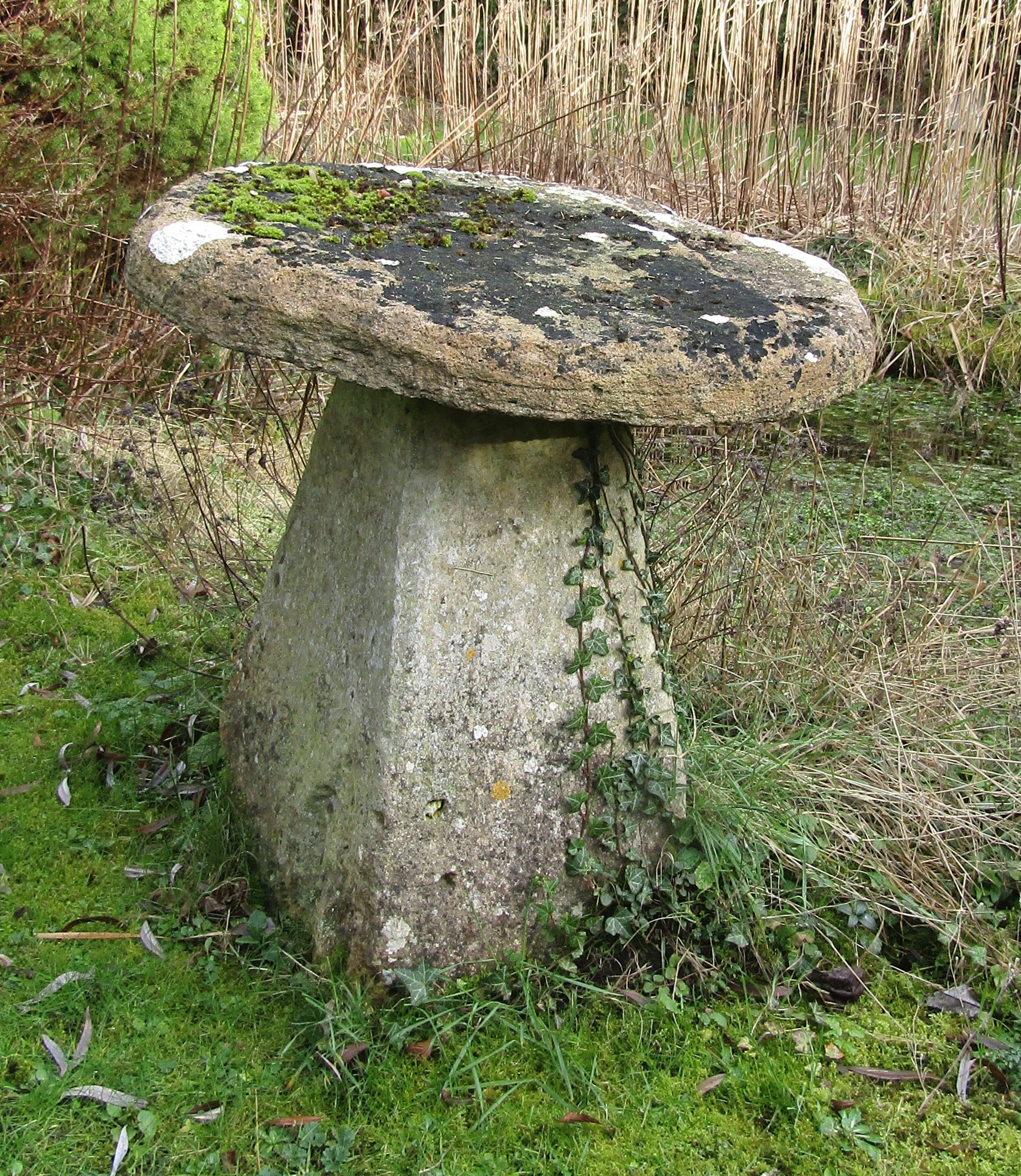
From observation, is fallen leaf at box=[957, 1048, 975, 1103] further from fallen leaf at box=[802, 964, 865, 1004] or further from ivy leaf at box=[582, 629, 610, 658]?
ivy leaf at box=[582, 629, 610, 658]

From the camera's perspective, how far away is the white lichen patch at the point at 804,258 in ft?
6.80

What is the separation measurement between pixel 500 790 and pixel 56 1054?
2.82 feet

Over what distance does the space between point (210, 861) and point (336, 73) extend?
12.3 ft

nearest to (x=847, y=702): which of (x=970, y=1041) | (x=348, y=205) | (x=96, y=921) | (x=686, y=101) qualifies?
(x=970, y=1041)

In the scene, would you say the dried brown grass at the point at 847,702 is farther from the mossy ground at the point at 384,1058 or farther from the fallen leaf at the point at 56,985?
the fallen leaf at the point at 56,985

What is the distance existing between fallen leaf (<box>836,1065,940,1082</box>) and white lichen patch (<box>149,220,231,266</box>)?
1758 millimetres

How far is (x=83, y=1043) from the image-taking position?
6.26ft

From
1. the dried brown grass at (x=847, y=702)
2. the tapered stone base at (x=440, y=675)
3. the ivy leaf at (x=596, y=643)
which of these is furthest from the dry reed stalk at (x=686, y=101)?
the ivy leaf at (x=596, y=643)

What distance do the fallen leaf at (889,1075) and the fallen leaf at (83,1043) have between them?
131cm

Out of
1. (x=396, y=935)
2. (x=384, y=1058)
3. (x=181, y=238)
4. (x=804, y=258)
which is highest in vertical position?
(x=181, y=238)

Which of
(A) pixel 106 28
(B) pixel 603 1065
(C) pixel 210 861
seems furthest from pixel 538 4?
(B) pixel 603 1065

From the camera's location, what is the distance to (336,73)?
4789 mm

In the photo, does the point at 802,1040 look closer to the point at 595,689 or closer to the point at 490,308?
the point at 595,689

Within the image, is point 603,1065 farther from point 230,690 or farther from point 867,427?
point 867,427
